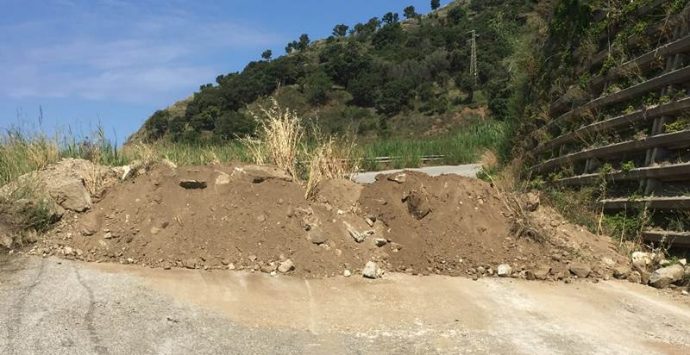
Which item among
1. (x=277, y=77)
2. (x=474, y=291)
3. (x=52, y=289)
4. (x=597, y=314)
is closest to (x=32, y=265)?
(x=52, y=289)

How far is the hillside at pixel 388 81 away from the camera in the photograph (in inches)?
2258

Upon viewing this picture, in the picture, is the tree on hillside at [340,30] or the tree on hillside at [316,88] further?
the tree on hillside at [340,30]

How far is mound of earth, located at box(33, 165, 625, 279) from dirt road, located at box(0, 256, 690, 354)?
236 mm

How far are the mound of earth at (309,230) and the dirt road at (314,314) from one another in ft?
0.77

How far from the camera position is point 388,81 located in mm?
65625

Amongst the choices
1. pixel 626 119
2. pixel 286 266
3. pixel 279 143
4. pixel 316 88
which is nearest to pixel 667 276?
pixel 626 119

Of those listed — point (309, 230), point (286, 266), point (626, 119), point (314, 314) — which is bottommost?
point (314, 314)

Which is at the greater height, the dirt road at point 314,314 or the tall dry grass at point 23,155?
the tall dry grass at point 23,155

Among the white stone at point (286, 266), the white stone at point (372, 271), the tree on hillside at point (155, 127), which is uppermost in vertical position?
the tree on hillside at point (155, 127)

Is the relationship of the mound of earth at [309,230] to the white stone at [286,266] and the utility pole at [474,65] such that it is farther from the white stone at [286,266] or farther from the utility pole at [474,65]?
the utility pole at [474,65]

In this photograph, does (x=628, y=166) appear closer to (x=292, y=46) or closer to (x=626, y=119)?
(x=626, y=119)

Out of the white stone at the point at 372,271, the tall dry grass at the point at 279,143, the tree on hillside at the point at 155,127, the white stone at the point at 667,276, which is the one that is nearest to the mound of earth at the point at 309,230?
the white stone at the point at 372,271

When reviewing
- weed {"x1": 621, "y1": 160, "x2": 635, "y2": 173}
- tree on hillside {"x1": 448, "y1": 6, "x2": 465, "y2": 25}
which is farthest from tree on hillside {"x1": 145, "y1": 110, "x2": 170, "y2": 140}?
tree on hillside {"x1": 448, "y1": 6, "x2": 465, "y2": 25}

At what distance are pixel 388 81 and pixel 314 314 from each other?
203 feet
